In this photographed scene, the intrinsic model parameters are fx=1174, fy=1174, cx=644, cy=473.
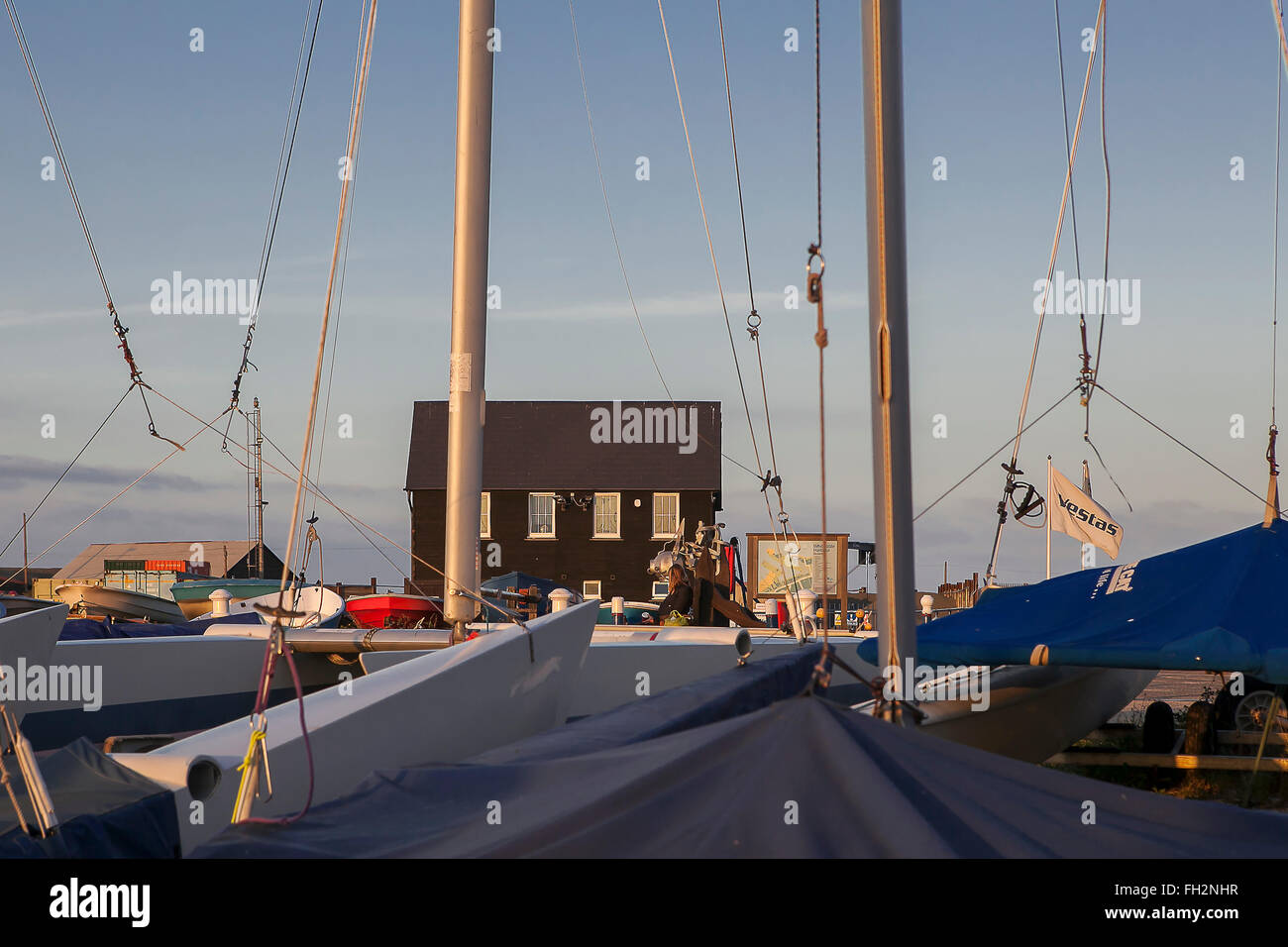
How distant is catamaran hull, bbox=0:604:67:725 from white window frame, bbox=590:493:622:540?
3118 centimetres

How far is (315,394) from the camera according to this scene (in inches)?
191

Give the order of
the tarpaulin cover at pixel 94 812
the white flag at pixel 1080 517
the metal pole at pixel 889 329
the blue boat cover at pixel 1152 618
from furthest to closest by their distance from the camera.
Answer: the white flag at pixel 1080 517, the blue boat cover at pixel 1152 618, the metal pole at pixel 889 329, the tarpaulin cover at pixel 94 812

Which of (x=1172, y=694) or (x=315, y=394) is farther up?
(x=315, y=394)

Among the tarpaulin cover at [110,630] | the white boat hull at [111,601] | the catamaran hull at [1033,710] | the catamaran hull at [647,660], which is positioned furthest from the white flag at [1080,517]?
the white boat hull at [111,601]

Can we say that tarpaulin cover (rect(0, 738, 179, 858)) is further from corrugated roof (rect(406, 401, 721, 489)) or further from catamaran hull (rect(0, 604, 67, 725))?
corrugated roof (rect(406, 401, 721, 489))

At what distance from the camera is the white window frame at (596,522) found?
38344 millimetres

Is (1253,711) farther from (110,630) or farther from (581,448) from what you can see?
(581,448)

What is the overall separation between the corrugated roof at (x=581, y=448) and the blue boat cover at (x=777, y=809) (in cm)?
3512

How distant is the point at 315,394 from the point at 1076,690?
6301 mm

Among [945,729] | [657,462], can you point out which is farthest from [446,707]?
[657,462]

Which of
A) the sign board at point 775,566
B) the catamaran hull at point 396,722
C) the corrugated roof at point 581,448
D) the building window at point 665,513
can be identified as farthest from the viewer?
the corrugated roof at point 581,448

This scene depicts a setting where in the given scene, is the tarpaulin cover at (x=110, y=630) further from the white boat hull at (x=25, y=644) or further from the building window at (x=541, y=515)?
the building window at (x=541, y=515)

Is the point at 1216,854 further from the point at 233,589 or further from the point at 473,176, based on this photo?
the point at 233,589

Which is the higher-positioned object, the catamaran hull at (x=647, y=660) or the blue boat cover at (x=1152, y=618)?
the blue boat cover at (x=1152, y=618)
